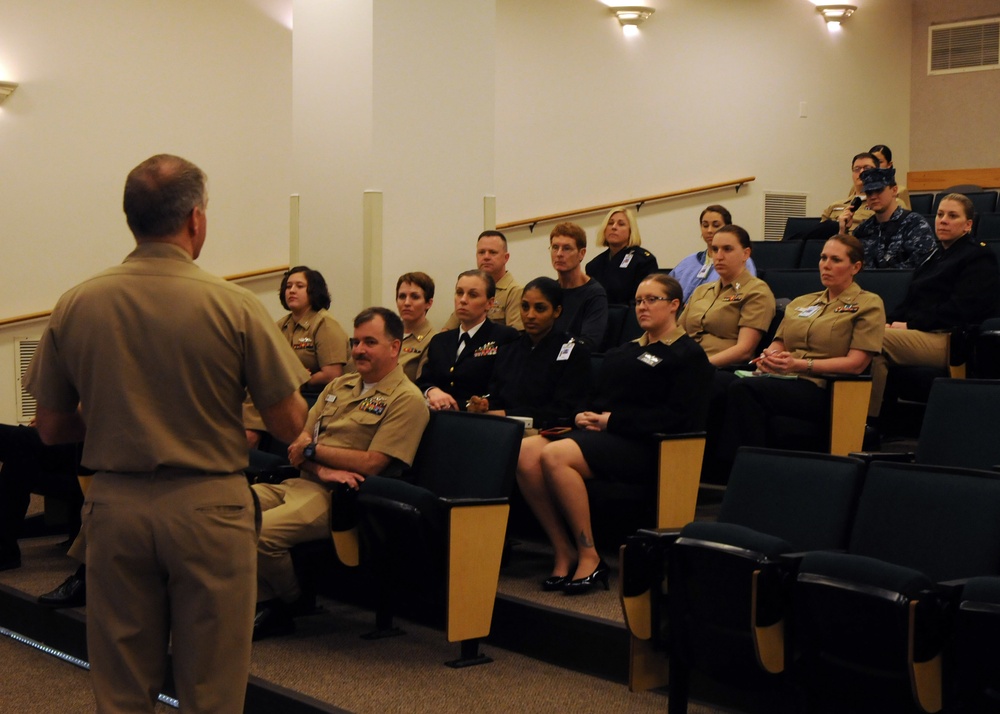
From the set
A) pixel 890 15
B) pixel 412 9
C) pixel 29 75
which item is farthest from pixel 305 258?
pixel 890 15

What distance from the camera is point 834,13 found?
8961 millimetres

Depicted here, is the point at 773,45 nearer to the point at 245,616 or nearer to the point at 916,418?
the point at 916,418

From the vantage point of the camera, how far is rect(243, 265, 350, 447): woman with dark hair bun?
4.83 m

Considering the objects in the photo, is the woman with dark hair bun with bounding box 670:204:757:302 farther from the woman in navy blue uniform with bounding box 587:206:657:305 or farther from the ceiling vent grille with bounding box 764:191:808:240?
the ceiling vent grille with bounding box 764:191:808:240

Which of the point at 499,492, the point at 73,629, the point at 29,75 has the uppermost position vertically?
the point at 29,75

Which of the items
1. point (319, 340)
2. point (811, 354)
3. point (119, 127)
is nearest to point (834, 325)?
point (811, 354)

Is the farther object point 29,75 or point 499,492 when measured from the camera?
point 29,75

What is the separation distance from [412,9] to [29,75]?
245 cm

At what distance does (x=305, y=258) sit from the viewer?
17.9 feet

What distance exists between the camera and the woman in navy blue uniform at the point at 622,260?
5445 millimetres

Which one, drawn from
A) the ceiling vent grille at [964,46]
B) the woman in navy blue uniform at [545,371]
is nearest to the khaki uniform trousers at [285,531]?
the woman in navy blue uniform at [545,371]

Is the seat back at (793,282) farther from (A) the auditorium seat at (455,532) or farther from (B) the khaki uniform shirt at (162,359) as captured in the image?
(B) the khaki uniform shirt at (162,359)

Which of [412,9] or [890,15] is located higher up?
[890,15]

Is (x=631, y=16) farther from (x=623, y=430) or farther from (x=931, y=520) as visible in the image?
(x=931, y=520)
